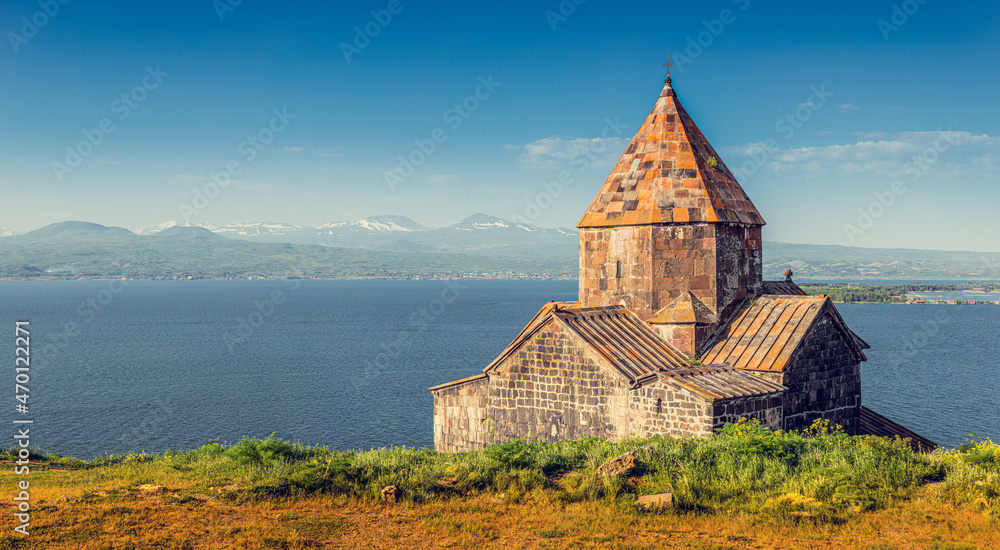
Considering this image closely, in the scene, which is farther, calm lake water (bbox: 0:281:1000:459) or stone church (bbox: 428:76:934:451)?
calm lake water (bbox: 0:281:1000:459)

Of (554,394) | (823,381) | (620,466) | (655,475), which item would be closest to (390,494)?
(620,466)

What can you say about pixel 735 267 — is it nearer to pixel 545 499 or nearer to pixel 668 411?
pixel 668 411

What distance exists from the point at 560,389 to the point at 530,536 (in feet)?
23.8

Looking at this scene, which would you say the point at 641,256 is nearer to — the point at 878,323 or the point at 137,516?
the point at 137,516

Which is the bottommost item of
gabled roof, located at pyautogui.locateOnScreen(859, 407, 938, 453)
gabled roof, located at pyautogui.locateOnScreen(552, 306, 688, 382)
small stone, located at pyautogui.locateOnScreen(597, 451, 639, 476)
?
gabled roof, located at pyautogui.locateOnScreen(859, 407, 938, 453)

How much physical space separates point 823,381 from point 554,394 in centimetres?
654

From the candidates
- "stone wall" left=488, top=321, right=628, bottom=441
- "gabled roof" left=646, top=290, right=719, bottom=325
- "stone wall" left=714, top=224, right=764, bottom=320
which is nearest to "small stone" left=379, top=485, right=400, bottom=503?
"stone wall" left=488, top=321, right=628, bottom=441

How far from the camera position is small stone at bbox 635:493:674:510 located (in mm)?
9594

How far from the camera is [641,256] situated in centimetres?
1734

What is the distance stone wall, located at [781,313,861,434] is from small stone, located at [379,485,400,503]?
9.40m

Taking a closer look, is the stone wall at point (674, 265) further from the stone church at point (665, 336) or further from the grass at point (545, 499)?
the grass at point (545, 499)

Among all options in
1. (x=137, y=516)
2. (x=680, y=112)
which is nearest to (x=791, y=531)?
(x=137, y=516)

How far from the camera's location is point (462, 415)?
1750 cm

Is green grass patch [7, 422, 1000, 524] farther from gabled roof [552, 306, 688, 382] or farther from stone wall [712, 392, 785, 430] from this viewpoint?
gabled roof [552, 306, 688, 382]
